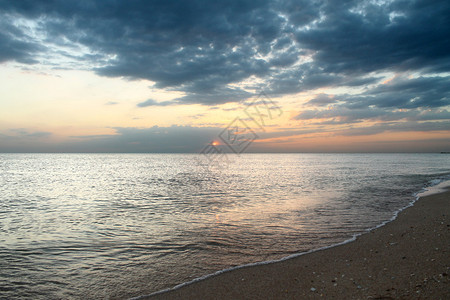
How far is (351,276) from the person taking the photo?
23.1 feet

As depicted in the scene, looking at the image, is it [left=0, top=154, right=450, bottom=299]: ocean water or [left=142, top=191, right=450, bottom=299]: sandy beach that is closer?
[left=142, top=191, right=450, bottom=299]: sandy beach

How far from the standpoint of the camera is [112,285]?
766cm

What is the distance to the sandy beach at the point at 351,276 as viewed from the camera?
6066 mm

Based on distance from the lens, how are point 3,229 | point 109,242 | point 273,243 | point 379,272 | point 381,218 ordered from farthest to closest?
point 381,218 → point 3,229 → point 109,242 → point 273,243 → point 379,272

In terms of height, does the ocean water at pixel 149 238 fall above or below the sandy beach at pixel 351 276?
below

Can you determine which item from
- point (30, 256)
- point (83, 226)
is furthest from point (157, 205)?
point (30, 256)

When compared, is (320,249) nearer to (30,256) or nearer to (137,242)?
(137,242)

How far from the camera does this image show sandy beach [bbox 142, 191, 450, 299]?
607 centimetres

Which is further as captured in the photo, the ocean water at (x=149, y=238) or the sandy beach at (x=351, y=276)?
the ocean water at (x=149, y=238)

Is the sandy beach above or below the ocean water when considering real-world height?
above

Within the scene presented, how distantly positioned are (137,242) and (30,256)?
12.8ft

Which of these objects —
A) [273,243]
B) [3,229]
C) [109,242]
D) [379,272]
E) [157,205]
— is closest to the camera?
[379,272]

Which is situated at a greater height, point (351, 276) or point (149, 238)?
point (351, 276)

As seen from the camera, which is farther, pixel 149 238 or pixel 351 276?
pixel 149 238
